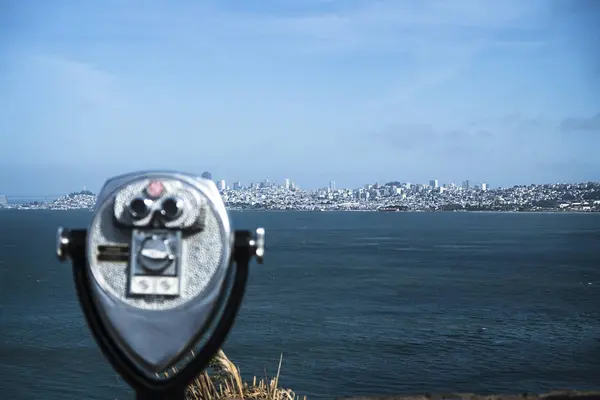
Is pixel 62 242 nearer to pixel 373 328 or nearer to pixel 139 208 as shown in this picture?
pixel 139 208

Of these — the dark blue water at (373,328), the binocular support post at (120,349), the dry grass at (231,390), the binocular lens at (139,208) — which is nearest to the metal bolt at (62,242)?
the binocular support post at (120,349)

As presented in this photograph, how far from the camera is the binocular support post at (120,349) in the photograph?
9.85 ft

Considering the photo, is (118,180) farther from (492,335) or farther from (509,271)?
(509,271)

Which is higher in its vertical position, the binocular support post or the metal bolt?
the metal bolt

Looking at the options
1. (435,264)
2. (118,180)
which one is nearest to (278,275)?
(435,264)

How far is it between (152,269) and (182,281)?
4.4 inches

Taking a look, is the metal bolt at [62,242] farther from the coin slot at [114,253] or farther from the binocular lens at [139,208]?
the binocular lens at [139,208]

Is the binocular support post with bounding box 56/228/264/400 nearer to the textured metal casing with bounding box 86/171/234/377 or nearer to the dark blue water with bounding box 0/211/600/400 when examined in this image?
the textured metal casing with bounding box 86/171/234/377

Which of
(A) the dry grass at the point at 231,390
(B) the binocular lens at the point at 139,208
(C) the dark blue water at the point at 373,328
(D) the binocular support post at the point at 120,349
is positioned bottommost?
(C) the dark blue water at the point at 373,328

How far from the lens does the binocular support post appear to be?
300 cm

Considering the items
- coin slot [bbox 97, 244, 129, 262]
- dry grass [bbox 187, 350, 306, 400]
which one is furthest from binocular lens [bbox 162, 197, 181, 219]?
dry grass [bbox 187, 350, 306, 400]

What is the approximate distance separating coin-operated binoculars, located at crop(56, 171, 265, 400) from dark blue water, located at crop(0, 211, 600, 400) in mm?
15401

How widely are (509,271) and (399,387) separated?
29480mm

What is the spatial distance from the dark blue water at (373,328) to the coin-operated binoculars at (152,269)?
50.5 ft
